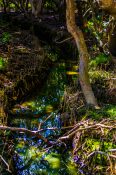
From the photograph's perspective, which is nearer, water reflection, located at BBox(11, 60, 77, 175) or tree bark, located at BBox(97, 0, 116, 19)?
tree bark, located at BBox(97, 0, 116, 19)

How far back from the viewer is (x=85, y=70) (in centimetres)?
542

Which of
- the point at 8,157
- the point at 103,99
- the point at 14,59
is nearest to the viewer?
the point at 8,157

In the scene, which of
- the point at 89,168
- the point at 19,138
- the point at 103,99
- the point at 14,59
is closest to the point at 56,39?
the point at 14,59

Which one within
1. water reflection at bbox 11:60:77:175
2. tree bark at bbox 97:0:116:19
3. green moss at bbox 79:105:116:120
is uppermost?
tree bark at bbox 97:0:116:19

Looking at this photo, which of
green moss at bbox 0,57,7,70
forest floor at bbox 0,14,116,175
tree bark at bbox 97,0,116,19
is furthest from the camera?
green moss at bbox 0,57,7,70

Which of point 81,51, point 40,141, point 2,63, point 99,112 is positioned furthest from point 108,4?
point 2,63

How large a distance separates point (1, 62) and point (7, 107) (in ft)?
3.93

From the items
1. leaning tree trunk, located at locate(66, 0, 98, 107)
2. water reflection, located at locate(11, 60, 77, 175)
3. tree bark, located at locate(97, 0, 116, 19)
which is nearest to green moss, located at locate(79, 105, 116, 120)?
Answer: leaning tree trunk, located at locate(66, 0, 98, 107)

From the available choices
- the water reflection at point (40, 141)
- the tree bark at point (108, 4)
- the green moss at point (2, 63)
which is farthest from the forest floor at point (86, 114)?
the tree bark at point (108, 4)

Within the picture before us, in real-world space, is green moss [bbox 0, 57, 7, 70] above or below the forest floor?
above

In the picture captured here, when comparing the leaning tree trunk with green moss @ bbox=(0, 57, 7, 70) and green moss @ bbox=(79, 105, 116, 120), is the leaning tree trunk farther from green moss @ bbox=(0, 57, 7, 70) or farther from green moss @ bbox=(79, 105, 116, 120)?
green moss @ bbox=(0, 57, 7, 70)

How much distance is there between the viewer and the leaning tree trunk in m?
4.96

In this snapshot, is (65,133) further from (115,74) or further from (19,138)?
(115,74)

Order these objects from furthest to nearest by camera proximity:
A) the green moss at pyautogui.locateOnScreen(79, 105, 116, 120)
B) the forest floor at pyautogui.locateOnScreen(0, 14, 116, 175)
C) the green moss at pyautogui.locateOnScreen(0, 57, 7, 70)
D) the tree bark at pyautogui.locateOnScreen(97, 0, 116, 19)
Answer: the green moss at pyautogui.locateOnScreen(0, 57, 7, 70) → the green moss at pyautogui.locateOnScreen(79, 105, 116, 120) → the forest floor at pyautogui.locateOnScreen(0, 14, 116, 175) → the tree bark at pyautogui.locateOnScreen(97, 0, 116, 19)
